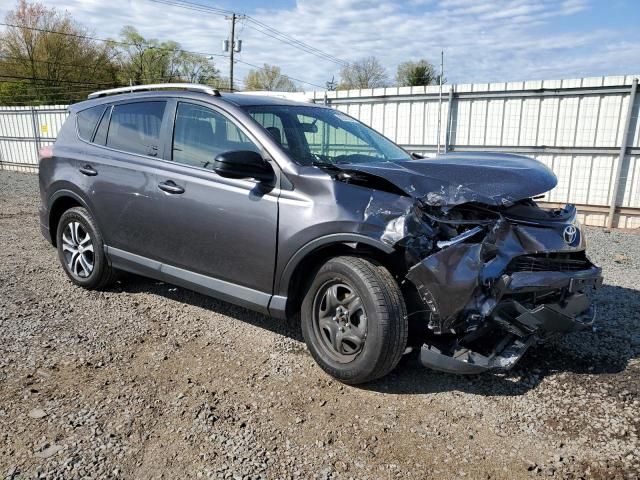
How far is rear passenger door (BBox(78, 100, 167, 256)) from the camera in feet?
13.3

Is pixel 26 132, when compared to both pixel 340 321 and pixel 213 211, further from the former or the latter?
pixel 340 321

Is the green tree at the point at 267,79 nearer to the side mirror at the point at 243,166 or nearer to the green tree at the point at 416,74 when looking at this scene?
the green tree at the point at 416,74

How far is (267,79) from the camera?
5719 centimetres

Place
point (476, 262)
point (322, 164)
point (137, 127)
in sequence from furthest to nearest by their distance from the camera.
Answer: point (137, 127) → point (322, 164) → point (476, 262)

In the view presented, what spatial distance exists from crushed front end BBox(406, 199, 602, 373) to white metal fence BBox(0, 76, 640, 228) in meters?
7.09

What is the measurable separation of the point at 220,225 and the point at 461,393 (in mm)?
2010

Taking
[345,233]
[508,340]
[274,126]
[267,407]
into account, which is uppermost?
[274,126]

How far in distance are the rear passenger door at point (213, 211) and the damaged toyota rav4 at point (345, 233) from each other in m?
0.01

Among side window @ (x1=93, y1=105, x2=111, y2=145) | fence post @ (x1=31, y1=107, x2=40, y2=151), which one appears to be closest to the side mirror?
side window @ (x1=93, y1=105, x2=111, y2=145)

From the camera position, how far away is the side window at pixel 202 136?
11.9 feet

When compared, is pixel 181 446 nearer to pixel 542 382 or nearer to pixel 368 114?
pixel 542 382

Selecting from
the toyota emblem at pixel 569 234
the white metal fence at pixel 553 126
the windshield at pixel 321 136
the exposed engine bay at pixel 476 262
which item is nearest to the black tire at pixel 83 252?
the windshield at pixel 321 136

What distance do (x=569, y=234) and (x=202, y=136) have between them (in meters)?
2.77

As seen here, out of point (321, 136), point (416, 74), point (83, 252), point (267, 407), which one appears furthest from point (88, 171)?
point (416, 74)
